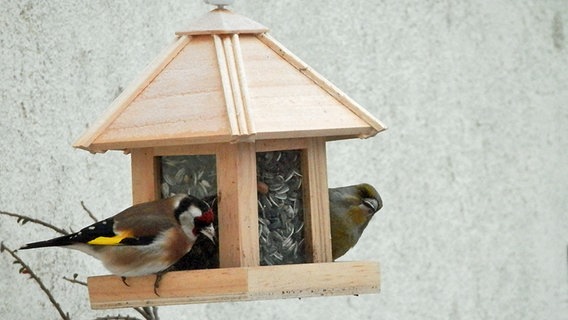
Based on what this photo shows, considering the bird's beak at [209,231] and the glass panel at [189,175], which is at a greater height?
the glass panel at [189,175]

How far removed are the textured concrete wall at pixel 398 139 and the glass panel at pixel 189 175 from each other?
0.76m

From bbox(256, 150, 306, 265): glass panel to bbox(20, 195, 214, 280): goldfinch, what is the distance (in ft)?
0.56

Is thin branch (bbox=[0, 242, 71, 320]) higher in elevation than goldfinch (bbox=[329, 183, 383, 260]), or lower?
lower

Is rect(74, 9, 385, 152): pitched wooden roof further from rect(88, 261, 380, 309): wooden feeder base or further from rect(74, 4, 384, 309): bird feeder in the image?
rect(88, 261, 380, 309): wooden feeder base

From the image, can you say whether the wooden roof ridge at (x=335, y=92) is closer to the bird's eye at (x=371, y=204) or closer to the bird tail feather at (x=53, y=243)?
the bird's eye at (x=371, y=204)

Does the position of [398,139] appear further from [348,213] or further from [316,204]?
[316,204]

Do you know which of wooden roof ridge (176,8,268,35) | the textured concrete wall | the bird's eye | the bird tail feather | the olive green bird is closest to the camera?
the bird tail feather

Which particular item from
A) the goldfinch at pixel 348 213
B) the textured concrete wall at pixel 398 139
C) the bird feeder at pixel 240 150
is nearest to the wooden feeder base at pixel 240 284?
the bird feeder at pixel 240 150

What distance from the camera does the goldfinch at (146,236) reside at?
9.70 ft

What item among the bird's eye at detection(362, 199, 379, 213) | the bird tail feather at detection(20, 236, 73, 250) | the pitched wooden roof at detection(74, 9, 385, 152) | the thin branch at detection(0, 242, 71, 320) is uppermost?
the pitched wooden roof at detection(74, 9, 385, 152)

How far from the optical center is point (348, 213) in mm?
Answer: 3467

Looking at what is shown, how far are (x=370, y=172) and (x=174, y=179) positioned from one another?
5.62 ft

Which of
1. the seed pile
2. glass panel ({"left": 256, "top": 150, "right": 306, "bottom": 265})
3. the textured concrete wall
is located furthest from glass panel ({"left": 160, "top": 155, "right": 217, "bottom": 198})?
Result: the textured concrete wall

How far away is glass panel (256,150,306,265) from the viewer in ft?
10.1
